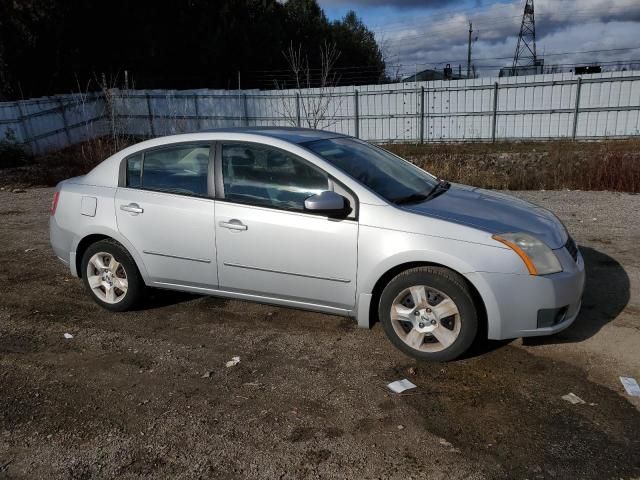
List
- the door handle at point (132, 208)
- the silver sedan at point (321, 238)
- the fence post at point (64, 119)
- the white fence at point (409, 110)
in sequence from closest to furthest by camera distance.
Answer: the silver sedan at point (321, 238), the door handle at point (132, 208), the fence post at point (64, 119), the white fence at point (409, 110)

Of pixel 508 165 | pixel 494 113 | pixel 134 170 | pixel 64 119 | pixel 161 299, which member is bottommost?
pixel 508 165

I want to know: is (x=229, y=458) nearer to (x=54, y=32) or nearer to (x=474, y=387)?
(x=474, y=387)

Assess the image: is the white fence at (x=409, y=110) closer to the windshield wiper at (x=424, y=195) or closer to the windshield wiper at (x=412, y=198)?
the windshield wiper at (x=424, y=195)

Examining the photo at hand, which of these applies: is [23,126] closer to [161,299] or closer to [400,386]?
[161,299]

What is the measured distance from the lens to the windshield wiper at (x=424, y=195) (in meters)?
4.13

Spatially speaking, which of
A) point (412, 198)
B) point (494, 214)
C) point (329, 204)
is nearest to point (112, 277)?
point (329, 204)

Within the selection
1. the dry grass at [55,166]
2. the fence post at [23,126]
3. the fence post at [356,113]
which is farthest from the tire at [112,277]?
the fence post at [356,113]

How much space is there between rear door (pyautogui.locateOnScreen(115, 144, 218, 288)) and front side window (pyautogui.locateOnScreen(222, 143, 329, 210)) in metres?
Result: 0.18

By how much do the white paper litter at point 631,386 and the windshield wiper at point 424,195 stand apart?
5.91ft

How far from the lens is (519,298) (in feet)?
11.9

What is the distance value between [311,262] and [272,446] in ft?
4.67

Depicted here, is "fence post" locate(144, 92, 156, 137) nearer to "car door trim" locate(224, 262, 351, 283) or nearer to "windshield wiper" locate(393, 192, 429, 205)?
"car door trim" locate(224, 262, 351, 283)

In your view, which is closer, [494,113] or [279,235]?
[279,235]

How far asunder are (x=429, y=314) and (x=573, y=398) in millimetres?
1009
